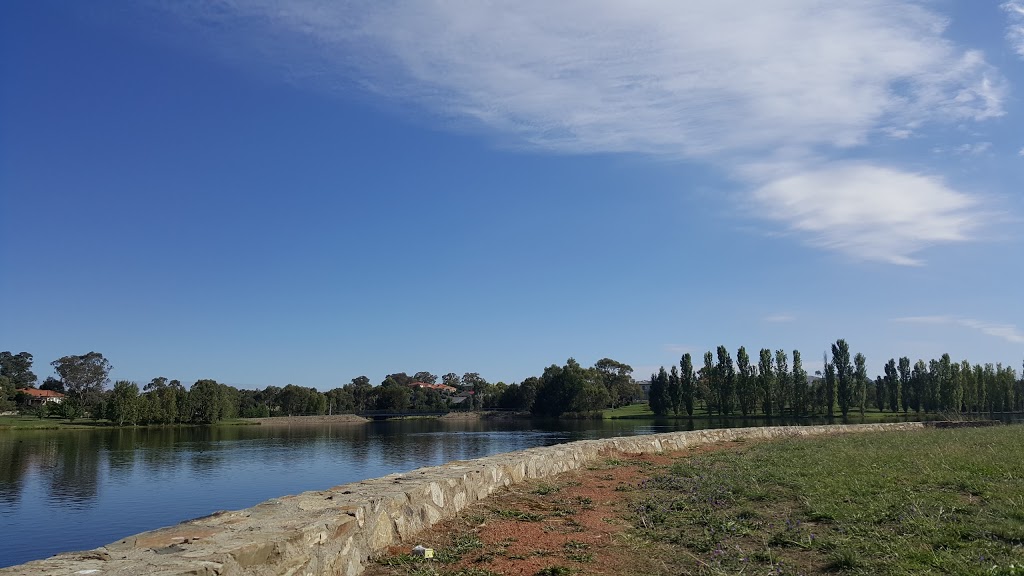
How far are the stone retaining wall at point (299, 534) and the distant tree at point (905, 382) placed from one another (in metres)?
104

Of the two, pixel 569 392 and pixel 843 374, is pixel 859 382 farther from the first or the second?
pixel 569 392

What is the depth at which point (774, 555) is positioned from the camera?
683cm

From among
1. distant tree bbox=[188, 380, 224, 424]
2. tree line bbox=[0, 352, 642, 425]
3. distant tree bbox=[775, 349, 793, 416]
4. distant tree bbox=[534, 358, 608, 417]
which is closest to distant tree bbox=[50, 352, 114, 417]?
tree line bbox=[0, 352, 642, 425]

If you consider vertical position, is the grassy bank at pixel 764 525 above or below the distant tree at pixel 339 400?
above

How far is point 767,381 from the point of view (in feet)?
305

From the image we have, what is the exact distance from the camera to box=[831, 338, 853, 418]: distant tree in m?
88.6

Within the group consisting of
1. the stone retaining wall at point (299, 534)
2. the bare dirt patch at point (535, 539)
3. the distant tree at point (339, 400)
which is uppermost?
the stone retaining wall at point (299, 534)

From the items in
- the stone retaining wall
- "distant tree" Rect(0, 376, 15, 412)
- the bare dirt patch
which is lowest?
"distant tree" Rect(0, 376, 15, 412)

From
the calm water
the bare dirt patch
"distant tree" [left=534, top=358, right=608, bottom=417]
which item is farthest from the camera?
"distant tree" [left=534, top=358, right=608, bottom=417]

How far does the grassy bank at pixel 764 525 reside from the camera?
643cm

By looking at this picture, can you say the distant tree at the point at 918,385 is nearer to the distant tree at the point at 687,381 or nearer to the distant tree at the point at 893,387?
the distant tree at the point at 893,387

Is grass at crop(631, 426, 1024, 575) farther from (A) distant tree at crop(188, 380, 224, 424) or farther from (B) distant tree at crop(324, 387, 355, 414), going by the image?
(B) distant tree at crop(324, 387, 355, 414)

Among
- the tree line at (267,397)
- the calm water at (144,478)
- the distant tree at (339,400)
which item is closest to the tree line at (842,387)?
the tree line at (267,397)

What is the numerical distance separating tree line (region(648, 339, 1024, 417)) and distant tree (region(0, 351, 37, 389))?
148829mm
